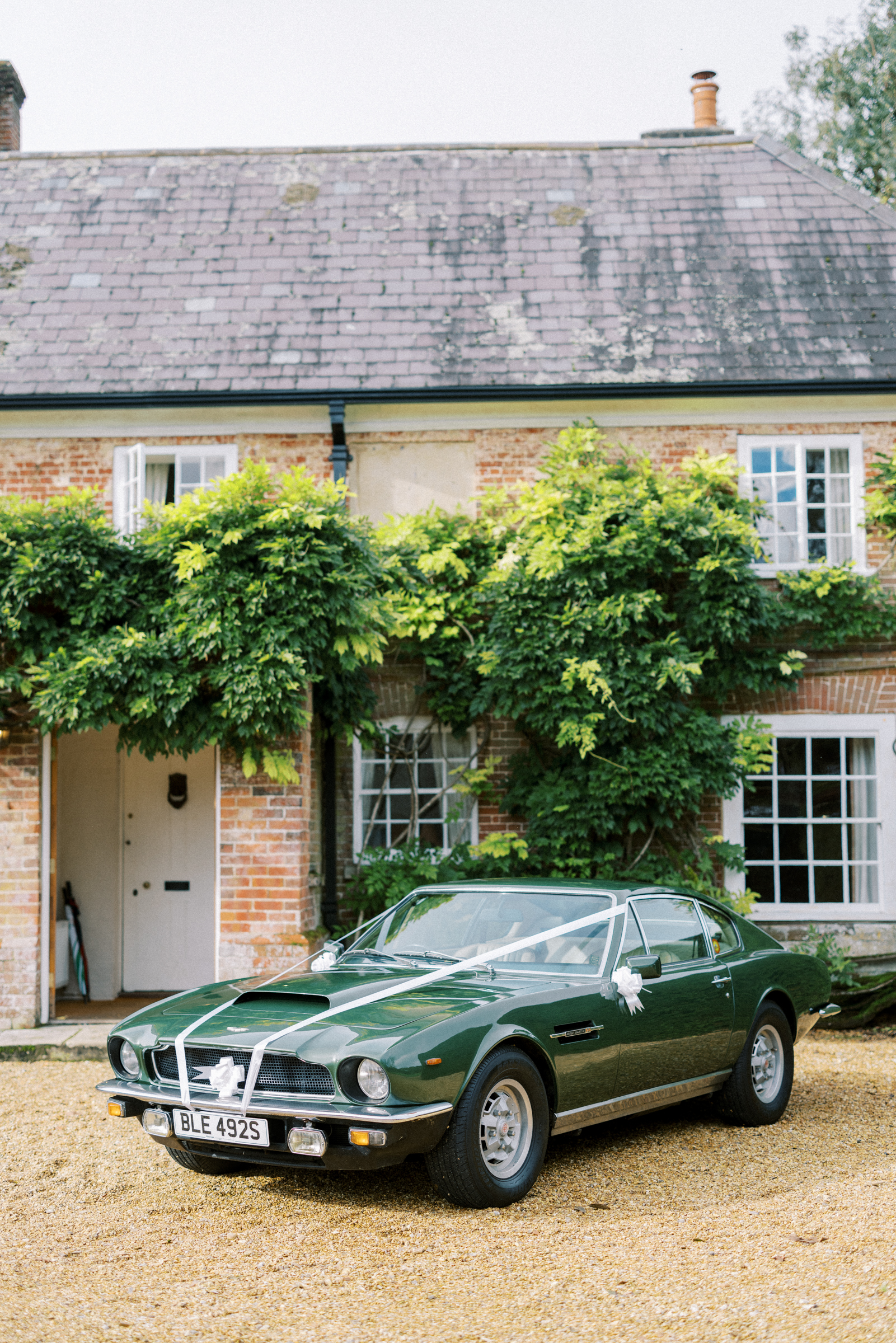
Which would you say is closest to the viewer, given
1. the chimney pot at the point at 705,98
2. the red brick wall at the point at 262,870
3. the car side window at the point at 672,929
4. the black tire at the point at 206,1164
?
the black tire at the point at 206,1164

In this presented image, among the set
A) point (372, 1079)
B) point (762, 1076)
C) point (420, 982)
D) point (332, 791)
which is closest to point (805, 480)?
point (332, 791)

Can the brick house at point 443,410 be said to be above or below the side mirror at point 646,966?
above

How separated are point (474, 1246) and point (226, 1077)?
117 cm

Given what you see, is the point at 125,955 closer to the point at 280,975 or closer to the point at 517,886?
the point at 280,975

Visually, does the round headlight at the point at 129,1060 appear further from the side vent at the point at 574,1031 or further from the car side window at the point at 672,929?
the car side window at the point at 672,929

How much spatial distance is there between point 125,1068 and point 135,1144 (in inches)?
50.4

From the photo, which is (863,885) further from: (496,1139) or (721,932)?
(496,1139)

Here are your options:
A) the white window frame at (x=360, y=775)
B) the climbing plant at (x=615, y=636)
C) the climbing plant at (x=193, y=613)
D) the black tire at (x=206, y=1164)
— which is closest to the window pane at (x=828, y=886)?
the climbing plant at (x=615, y=636)

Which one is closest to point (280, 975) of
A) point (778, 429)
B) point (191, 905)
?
point (191, 905)

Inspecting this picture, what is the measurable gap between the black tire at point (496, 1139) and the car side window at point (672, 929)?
1216mm

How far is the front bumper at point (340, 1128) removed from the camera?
4.48 metres

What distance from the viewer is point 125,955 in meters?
11.3

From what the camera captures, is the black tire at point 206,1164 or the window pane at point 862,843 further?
the window pane at point 862,843

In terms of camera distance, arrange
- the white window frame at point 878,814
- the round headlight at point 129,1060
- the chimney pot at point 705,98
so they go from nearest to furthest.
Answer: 1. the round headlight at point 129,1060
2. the white window frame at point 878,814
3. the chimney pot at point 705,98
